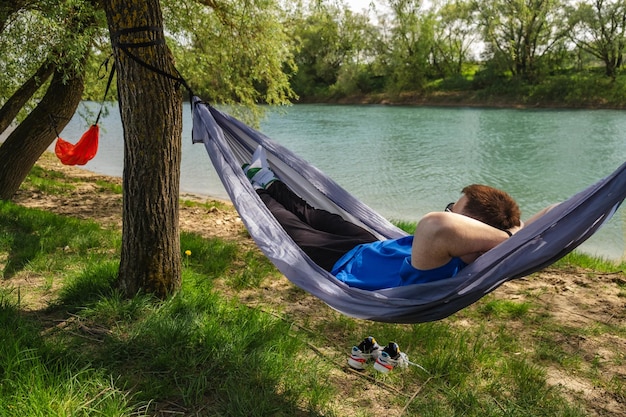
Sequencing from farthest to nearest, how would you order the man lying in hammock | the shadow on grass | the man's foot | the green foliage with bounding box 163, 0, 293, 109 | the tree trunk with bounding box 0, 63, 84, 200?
the green foliage with bounding box 163, 0, 293, 109 < the tree trunk with bounding box 0, 63, 84, 200 < the man's foot < the man lying in hammock < the shadow on grass

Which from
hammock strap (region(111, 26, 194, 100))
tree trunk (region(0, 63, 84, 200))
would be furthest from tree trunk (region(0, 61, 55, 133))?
hammock strap (region(111, 26, 194, 100))

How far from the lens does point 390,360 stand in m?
1.85

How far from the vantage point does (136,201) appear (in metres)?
2.04

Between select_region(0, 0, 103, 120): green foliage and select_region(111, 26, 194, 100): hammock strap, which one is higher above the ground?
select_region(0, 0, 103, 120): green foliage

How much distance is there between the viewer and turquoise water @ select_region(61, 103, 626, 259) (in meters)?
7.68

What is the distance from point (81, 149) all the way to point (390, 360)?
3.30 meters

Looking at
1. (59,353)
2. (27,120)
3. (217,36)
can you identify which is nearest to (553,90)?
(217,36)

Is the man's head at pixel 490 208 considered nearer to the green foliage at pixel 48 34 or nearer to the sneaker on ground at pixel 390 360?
the sneaker on ground at pixel 390 360

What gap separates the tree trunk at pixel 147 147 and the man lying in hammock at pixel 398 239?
22.4 inches

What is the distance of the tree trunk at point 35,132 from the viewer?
169 inches

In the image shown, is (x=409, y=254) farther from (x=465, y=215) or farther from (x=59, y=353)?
(x=59, y=353)

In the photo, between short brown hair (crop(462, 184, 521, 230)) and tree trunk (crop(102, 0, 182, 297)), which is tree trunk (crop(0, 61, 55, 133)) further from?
short brown hair (crop(462, 184, 521, 230))

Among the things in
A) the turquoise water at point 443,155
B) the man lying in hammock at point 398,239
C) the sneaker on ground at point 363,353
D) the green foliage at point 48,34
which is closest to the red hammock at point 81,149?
the green foliage at point 48,34

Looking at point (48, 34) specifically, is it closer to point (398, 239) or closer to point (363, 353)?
point (398, 239)
